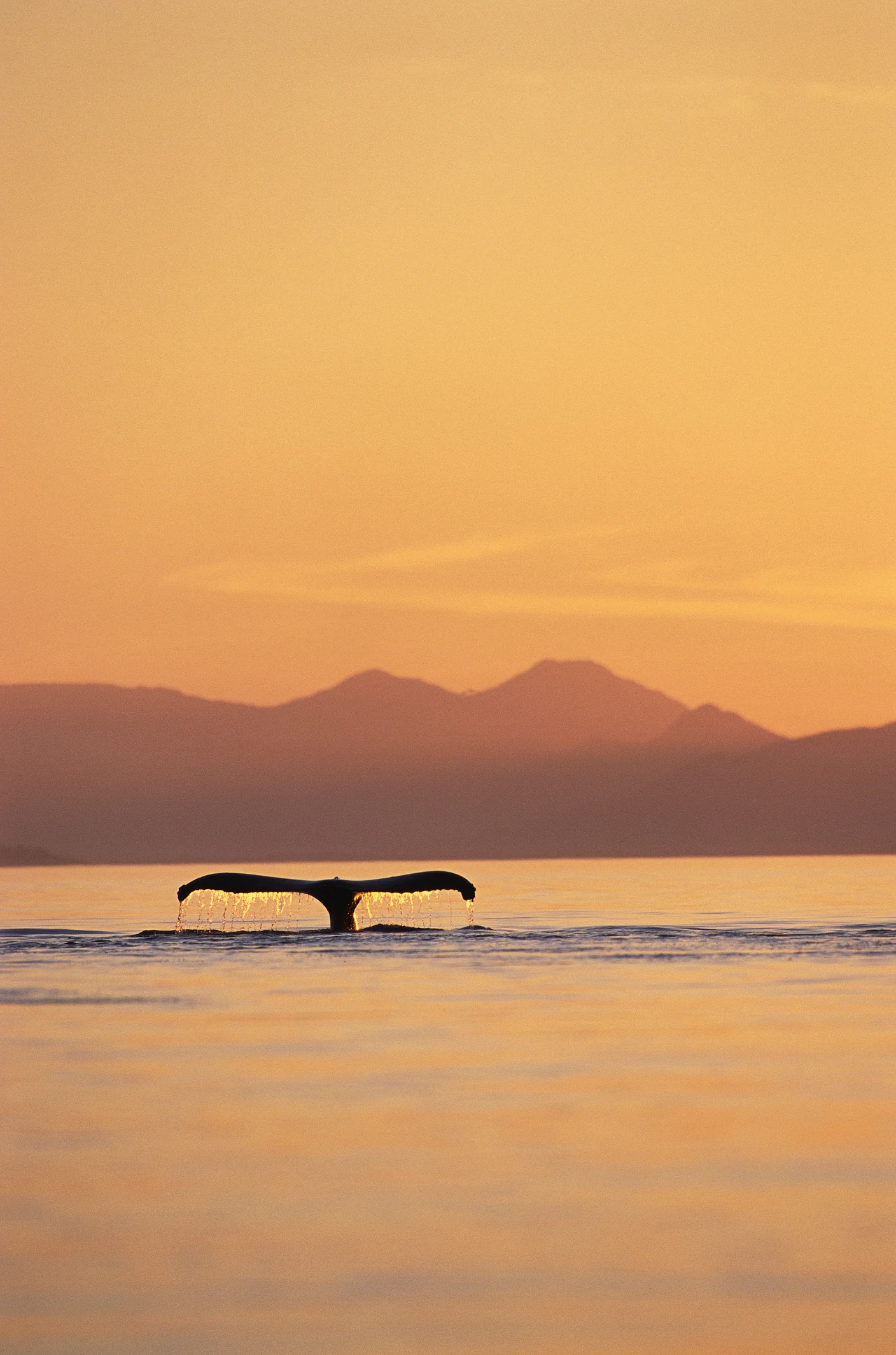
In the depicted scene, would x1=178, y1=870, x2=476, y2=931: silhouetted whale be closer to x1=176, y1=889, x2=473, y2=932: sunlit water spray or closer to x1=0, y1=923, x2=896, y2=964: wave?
x1=176, y1=889, x2=473, y2=932: sunlit water spray

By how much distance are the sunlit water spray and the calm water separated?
54.5 feet

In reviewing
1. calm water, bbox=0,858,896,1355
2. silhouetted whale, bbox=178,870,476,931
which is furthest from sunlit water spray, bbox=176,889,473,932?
calm water, bbox=0,858,896,1355

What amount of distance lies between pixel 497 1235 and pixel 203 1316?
2.97 meters

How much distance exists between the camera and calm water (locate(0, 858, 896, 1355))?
13.1m

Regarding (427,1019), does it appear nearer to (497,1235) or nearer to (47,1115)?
(47,1115)

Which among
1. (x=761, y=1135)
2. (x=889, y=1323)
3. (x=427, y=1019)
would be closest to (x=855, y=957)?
(x=427, y=1019)

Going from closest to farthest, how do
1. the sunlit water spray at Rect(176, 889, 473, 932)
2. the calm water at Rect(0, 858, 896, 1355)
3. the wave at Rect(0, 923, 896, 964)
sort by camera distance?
the calm water at Rect(0, 858, 896, 1355)
the wave at Rect(0, 923, 896, 964)
the sunlit water spray at Rect(176, 889, 473, 932)

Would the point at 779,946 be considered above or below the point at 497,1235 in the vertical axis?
above

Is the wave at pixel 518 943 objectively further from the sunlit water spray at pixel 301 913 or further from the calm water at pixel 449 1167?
the calm water at pixel 449 1167

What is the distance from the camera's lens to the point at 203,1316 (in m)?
13.1

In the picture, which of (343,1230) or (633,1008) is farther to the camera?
(633,1008)

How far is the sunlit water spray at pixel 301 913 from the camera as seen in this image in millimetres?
63656

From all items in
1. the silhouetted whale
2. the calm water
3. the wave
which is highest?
the silhouetted whale

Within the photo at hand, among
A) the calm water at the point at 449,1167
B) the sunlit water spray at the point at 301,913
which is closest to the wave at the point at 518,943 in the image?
the sunlit water spray at the point at 301,913
